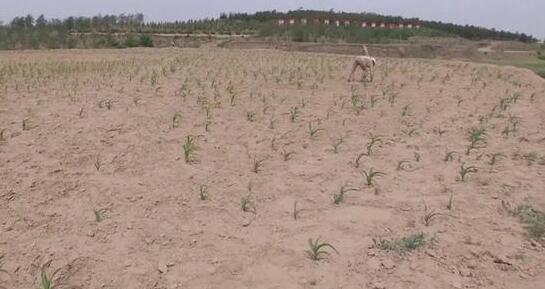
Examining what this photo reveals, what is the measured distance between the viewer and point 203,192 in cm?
523

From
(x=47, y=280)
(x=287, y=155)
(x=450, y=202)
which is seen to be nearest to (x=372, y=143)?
(x=287, y=155)

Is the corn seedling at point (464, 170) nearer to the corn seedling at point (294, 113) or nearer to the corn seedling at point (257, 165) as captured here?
the corn seedling at point (257, 165)

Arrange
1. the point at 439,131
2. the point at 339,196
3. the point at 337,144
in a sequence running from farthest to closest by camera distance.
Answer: the point at 439,131, the point at 337,144, the point at 339,196

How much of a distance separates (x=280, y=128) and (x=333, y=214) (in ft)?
9.29

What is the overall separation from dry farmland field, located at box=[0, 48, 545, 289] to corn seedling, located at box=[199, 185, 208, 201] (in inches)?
1.5

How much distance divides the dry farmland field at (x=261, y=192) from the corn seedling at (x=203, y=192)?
39 millimetres

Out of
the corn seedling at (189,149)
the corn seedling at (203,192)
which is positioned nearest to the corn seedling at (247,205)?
the corn seedling at (203,192)

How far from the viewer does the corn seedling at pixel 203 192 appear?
514 cm

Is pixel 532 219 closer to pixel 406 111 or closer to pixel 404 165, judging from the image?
pixel 404 165

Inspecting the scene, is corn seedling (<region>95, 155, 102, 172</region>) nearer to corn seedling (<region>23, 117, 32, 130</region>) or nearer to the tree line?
corn seedling (<region>23, 117, 32, 130</region>)

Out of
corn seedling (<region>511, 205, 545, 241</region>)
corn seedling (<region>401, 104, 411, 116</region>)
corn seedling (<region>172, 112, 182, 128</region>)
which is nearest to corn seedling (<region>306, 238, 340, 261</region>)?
corn seedling (<region>511, 205, 545, 241</region>)

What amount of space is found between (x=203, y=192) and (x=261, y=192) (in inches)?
24.6

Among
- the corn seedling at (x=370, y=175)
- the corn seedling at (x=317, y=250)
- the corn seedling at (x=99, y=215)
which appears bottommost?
the corn seedling at (x=317, y=250)

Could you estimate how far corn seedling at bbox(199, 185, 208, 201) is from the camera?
202 inches
